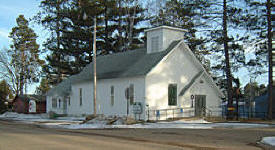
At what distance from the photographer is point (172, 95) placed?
32.7m

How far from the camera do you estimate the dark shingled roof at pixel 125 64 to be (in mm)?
32406

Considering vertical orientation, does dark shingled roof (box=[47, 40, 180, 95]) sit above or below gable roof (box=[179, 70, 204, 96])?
above

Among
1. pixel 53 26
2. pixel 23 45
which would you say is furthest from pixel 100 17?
pixel 23 45

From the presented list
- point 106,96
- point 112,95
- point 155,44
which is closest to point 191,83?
point 155,44

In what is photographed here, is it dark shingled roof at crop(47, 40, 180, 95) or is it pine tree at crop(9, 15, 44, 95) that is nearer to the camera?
dark shingled roof at crop(47, 40, 180, 95)

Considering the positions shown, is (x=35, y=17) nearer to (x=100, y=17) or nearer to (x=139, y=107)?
(x=100, y=17)

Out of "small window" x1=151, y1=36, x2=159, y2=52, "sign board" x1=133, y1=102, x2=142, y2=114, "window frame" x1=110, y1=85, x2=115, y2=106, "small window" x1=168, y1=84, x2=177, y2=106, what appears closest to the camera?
"sign board" x1=133, y1=102, x2=142, y2=114

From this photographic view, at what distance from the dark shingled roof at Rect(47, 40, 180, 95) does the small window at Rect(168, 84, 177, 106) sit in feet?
9.00

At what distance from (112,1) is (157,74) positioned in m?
23.8

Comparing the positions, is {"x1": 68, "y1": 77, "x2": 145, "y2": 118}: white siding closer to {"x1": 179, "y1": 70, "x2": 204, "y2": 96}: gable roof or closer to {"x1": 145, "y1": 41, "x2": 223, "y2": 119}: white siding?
{"x1": 145, "y1": 41, "x2": 223, "y2": 119}: white siding

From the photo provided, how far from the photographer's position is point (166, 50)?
33219 mm

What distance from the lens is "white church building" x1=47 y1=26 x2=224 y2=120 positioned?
103 feet

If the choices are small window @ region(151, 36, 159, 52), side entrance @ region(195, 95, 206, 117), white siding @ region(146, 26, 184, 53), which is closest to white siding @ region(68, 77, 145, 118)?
small window @ region(151, 36, 159, 52)

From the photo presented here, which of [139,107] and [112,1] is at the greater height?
[112,1]
